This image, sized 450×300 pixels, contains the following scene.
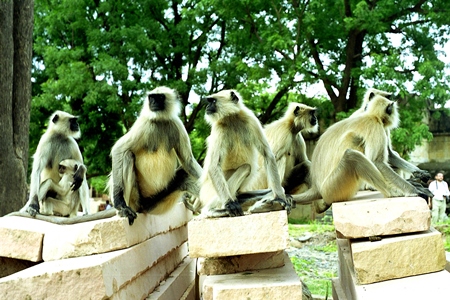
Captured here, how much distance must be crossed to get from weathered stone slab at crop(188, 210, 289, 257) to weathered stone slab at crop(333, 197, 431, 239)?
49 centimetres

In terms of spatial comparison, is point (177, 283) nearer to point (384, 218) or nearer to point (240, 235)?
point (240, 235)

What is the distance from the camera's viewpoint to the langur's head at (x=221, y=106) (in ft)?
14.9

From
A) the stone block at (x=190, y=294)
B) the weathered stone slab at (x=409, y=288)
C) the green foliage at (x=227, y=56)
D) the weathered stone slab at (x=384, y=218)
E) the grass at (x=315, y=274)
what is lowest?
the grass at (x=315, y=274)

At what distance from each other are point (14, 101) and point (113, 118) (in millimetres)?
9781

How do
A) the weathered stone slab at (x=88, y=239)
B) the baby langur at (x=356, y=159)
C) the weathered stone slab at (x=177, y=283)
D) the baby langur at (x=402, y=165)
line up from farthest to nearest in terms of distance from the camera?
the weathered stone slab at (x=177, y=283) → the baby langur at (x=402, y=165) → the baby langur at (x=356, y=159) → the weathered stone slab at (x=88, y=239)

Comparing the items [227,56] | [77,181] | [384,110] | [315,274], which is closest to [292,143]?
[384,110]

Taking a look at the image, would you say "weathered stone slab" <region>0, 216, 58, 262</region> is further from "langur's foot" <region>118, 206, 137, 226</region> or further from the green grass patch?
the green grass patch

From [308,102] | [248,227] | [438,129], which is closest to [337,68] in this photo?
[308,102]

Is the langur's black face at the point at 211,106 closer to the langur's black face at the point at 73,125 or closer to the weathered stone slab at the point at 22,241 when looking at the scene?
the weathered stone slab at the point at 22,241

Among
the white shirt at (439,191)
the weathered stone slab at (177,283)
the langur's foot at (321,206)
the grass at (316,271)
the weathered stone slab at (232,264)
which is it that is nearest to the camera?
the weathered stone slab at (232,264)

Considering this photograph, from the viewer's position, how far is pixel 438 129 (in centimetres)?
1950

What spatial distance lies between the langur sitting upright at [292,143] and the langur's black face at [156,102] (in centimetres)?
124

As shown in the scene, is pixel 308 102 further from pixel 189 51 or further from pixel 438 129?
pixel 438 129

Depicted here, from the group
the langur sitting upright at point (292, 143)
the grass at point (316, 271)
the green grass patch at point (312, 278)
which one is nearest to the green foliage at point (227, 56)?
the grass at point (316, 271)
